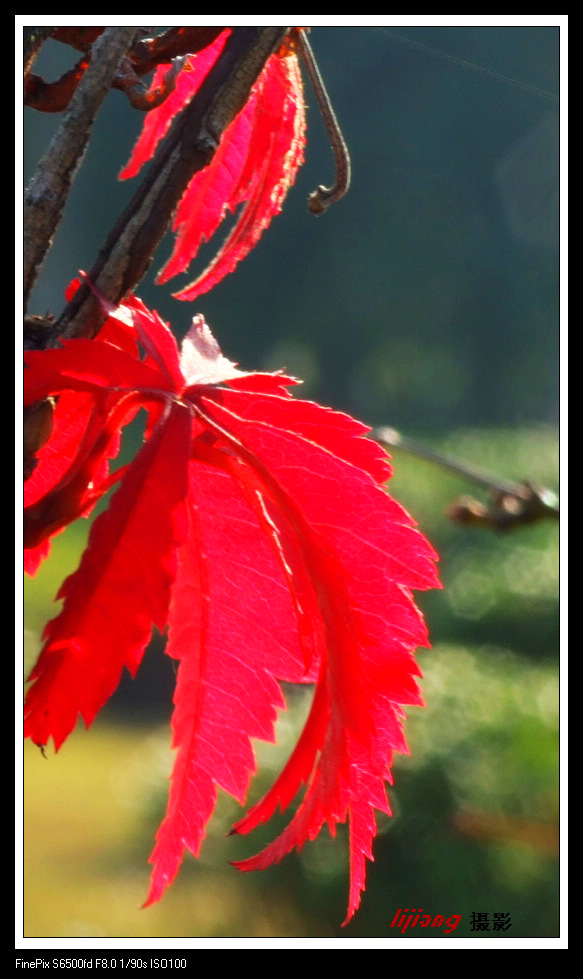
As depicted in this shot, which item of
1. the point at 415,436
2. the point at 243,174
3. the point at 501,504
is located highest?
the point at 243,174

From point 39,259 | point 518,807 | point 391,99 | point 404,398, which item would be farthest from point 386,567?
point 391,99

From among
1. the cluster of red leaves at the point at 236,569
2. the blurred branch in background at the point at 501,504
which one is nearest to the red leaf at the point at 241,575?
the cluster of red leaves at the point at 236,569

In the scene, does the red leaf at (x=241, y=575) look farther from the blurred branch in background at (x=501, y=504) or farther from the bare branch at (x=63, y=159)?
the blurred branch in background at (x=501, y=504)

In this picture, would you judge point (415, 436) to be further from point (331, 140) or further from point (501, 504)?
point (331, 140)

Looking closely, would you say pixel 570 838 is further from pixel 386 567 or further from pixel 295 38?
pixel 295 38

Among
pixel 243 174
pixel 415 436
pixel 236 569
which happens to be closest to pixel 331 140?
pixel 243 174

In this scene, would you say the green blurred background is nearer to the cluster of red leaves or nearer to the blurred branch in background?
the blurred branch in background

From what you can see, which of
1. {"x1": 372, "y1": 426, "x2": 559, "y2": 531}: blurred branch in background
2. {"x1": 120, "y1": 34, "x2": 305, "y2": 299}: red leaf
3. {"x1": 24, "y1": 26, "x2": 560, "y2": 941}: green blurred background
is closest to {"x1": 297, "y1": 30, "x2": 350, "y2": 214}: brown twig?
{"x1": 120, "y1": 34, "x2": 305, "y2": 299}: red leaf
